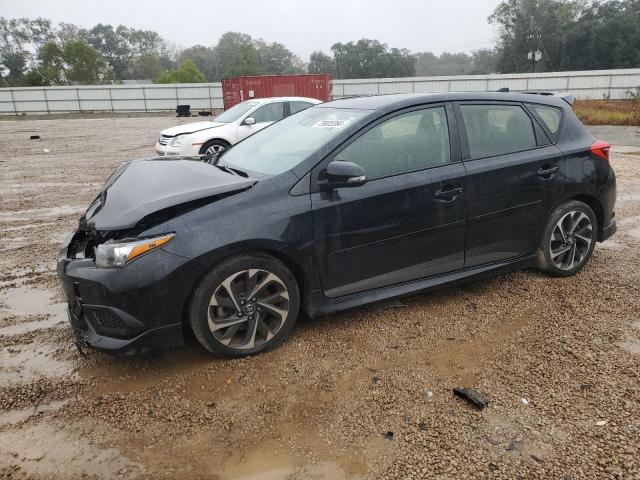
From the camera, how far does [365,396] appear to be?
2994 millimetres

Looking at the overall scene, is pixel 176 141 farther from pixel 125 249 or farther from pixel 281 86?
pixel 281 86

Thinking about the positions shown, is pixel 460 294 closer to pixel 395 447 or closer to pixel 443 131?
pixel 443 131

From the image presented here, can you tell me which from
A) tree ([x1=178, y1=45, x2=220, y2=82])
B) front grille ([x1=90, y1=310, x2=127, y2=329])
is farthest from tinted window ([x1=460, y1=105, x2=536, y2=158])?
tree ([x1=178, y1=45, x2=220, y2=82])

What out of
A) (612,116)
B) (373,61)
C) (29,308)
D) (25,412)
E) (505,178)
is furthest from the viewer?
(373,61)

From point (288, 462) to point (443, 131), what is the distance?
2.64m

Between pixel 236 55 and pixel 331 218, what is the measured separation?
9385 cm

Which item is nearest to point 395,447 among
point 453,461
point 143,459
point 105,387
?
point 453,461

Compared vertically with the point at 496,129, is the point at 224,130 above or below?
below

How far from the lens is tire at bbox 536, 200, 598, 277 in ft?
14.5

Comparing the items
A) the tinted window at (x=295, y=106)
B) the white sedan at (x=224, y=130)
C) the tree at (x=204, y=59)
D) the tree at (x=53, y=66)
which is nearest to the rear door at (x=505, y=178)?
the white sedan at (x=224, y=130)

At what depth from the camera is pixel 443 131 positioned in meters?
3.96

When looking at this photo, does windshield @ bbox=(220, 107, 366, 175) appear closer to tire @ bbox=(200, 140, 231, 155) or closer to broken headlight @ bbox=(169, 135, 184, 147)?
tire @ bbox=(200, 140, 231, 155)

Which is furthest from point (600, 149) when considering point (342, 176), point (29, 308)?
point (29, 308)

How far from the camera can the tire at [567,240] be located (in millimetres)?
4434
